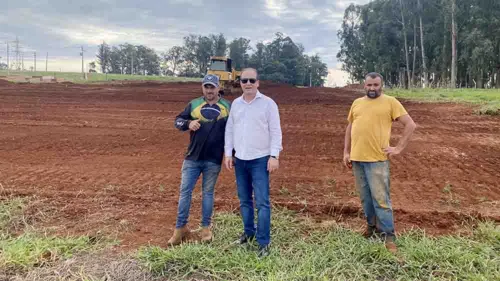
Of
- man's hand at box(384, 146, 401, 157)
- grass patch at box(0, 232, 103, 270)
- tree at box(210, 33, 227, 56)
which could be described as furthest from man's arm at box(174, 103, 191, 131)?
tree at box(210, 33, 227, 56)

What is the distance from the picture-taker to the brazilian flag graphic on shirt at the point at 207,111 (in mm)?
3770

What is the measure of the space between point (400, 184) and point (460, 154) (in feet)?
9.80

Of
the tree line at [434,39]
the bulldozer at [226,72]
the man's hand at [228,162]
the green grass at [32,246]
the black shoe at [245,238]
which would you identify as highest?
the tree line at [434,39]

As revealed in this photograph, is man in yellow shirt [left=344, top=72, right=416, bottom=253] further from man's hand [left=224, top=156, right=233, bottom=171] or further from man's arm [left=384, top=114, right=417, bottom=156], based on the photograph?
man's hand [left=224, top=156, right=233, bottom=171]

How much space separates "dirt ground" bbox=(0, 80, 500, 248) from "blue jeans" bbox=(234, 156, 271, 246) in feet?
3.24

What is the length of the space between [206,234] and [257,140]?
1132 millimetres

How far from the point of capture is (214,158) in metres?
3.86

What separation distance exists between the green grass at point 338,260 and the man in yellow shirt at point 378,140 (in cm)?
23

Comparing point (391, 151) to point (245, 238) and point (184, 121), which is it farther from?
point (184, 121)

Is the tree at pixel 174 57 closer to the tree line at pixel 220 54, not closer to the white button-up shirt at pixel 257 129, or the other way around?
the tree line at pixel 220 54

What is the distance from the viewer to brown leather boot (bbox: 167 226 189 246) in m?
3.91

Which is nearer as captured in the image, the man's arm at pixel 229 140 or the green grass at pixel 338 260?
the green grass at pixel 338 260

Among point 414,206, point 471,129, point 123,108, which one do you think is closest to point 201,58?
point 123,108

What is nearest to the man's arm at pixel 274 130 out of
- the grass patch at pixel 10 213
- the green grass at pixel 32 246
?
the green grass at pixel 32 246
